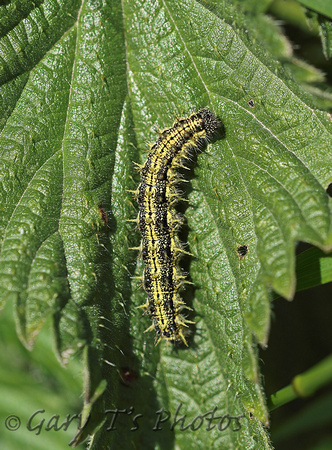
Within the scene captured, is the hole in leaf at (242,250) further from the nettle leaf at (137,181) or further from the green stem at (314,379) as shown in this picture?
the green stem at (314,379)

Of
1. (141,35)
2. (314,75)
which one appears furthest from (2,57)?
(314,75)

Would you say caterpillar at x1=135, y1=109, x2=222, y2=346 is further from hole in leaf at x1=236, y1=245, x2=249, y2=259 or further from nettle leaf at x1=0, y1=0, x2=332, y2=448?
hole in leaf at x1=236, y1=245, x2=249, y2=259

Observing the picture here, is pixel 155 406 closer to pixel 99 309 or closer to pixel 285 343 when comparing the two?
pixel 99 309

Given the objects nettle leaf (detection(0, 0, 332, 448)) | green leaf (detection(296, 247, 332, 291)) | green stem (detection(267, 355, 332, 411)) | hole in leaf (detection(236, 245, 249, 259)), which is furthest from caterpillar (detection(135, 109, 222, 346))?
green stem (detection(267, 355, 332, 411))

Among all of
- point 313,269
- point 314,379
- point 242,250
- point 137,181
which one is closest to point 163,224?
point 137,181

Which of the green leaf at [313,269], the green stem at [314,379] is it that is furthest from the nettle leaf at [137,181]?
the green leaf at [313,269]
